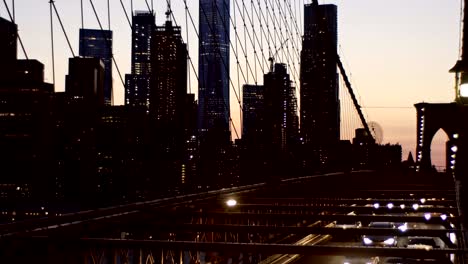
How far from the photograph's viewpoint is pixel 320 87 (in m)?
40.9

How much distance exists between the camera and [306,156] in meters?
26.2

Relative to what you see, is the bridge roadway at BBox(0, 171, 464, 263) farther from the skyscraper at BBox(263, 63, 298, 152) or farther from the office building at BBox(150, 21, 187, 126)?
the office building at BBox(150, 21, 187, 126)

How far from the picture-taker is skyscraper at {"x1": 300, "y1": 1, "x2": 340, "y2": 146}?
3244cm

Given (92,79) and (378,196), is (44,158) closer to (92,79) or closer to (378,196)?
(92,79)

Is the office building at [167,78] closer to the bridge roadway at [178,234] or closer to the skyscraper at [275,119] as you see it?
the skyscraper at [275,119]

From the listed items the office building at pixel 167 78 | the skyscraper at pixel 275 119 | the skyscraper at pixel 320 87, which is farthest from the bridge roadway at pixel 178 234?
the skyscraper at pixel 320 87

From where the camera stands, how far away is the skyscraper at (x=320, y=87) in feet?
106

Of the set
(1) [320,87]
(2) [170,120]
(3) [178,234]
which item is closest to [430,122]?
(1) [320,87]

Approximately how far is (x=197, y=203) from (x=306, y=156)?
1852 centimetres

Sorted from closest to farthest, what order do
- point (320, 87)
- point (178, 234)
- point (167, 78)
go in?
point (178, 234)
point (167, 78)
point (320, 87)

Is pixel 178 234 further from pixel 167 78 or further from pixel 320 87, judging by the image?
pixel 320 87

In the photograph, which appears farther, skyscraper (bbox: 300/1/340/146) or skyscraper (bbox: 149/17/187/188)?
skyscraper (bbox: 300/1/340/146)

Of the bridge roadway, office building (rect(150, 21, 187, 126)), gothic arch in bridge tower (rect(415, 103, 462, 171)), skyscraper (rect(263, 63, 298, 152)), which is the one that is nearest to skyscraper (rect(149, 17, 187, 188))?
office building (rect(150, 21, 187, 126))

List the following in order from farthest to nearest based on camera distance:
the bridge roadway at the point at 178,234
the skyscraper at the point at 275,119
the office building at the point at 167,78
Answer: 1. the office building at the point at 167,78
2. the skyscraper at the point at 275,119
3. the bridge roadway at the point at 178,234
